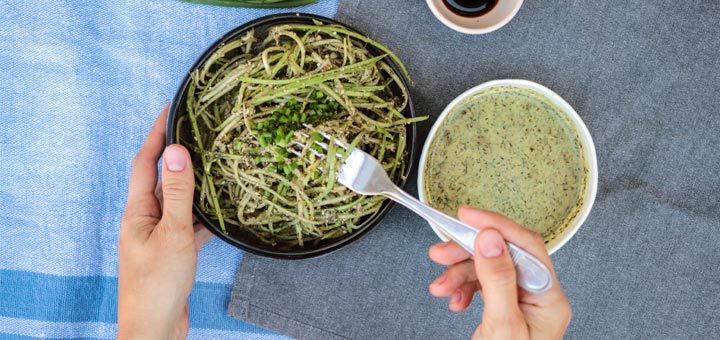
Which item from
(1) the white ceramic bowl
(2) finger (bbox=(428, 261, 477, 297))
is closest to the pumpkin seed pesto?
(1) the white ceramic bowl

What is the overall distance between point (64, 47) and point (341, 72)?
0.78m

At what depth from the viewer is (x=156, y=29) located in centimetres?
144

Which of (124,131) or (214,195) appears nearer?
(214,195)

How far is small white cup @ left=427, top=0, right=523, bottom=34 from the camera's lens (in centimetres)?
130

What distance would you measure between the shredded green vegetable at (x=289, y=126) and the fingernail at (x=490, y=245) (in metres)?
0.29

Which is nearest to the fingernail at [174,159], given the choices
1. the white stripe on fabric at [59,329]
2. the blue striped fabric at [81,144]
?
the blue striped fabric at [81,144]

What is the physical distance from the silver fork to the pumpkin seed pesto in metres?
0.23

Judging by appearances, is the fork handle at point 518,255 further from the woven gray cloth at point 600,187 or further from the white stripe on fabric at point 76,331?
the white stripe on fabric at point 76,331

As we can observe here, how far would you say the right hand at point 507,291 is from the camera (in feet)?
3.26

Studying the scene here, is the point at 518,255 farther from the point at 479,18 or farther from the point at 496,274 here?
the point at 479,18

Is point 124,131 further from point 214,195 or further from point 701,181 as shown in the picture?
point 701,181

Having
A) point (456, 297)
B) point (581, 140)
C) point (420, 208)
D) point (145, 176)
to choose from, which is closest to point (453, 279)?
point (456, 297)

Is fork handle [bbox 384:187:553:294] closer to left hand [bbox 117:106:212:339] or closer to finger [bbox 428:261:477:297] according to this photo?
finger [bbox 428:261:477:297]

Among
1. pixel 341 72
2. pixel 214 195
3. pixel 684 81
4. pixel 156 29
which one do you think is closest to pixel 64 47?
pixel 156 29
